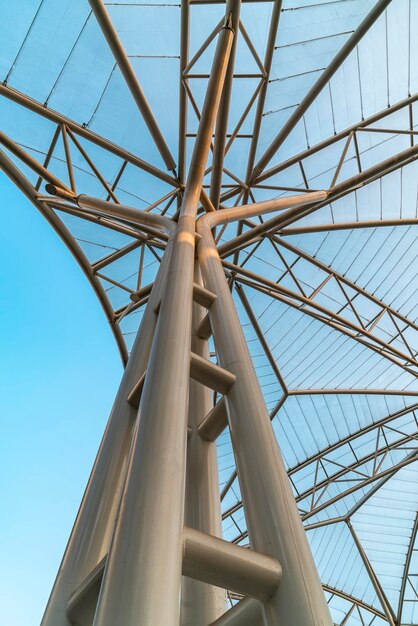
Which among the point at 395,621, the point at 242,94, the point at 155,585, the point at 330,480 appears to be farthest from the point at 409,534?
the point at 155,585

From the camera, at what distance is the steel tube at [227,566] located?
280 centimetres

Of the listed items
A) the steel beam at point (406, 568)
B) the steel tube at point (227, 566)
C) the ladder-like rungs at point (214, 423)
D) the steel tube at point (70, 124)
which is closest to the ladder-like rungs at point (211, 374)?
the ladder-like rungs at point (214, 423)

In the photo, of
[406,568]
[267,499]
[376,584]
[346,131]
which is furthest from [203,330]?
[406,568]

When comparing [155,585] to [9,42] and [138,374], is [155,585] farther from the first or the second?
[9,42]

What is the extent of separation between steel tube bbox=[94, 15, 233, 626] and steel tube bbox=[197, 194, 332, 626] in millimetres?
652

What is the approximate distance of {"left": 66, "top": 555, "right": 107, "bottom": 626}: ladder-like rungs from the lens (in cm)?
312

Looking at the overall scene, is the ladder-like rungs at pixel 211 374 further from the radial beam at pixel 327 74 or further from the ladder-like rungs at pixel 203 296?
the radial beam at pixel 327 74

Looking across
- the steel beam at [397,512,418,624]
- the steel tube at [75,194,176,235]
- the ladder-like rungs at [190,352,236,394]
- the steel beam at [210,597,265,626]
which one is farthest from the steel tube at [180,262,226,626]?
the steel beam at [397,512,418,624]

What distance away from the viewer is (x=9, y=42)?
12258 mm

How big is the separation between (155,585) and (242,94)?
15.1m

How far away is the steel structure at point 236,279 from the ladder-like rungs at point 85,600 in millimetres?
19

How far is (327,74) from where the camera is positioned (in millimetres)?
12781

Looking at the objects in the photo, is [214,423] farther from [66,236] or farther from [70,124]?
[66,236]

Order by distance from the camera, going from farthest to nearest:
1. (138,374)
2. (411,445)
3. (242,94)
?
A: (411,445)
(242,94)
(138,374)
